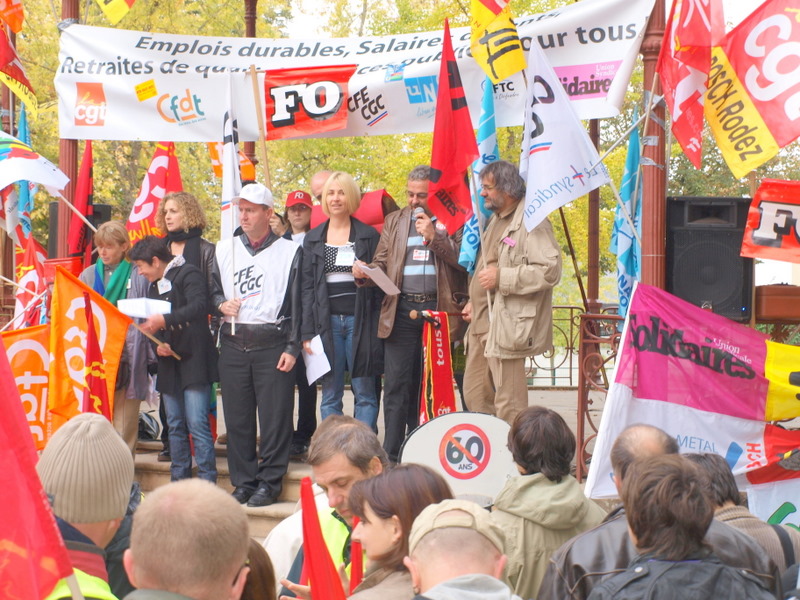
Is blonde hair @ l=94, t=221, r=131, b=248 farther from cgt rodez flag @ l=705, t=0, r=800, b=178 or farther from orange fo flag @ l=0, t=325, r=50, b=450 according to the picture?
cgt rodez flag @ l=705, t=0, r=800, b=178

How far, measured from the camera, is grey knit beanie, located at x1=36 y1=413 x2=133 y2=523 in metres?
2.83

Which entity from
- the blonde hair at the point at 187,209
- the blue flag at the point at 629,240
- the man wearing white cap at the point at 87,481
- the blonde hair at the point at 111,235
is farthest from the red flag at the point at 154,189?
the man wearing white cap at the point at 87,481

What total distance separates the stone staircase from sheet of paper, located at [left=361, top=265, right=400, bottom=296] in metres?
1.32

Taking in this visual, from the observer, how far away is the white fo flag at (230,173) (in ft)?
24.6

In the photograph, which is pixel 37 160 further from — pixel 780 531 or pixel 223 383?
pixel 780 531

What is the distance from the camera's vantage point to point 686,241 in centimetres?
657

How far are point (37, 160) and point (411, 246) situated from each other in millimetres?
2741

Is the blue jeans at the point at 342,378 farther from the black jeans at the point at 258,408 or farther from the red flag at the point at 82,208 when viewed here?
the red flag at the point at 82,208

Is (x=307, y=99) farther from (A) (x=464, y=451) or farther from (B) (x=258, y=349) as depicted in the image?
(A) (x=464, y=451)

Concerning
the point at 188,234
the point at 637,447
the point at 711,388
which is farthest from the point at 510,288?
the point at 637,447

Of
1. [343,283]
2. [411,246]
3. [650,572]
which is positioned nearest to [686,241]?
[411,246]

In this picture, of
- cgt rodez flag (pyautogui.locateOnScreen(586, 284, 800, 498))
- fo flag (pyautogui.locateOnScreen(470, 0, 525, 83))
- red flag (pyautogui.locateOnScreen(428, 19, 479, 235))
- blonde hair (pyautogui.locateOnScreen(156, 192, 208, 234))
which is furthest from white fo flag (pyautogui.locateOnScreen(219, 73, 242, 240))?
cgt rodez flag (pyautogui.locateOnScreen(586, 284, 800, 498))

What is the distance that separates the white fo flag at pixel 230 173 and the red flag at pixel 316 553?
5.04 meters

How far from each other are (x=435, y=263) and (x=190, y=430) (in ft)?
6.61
